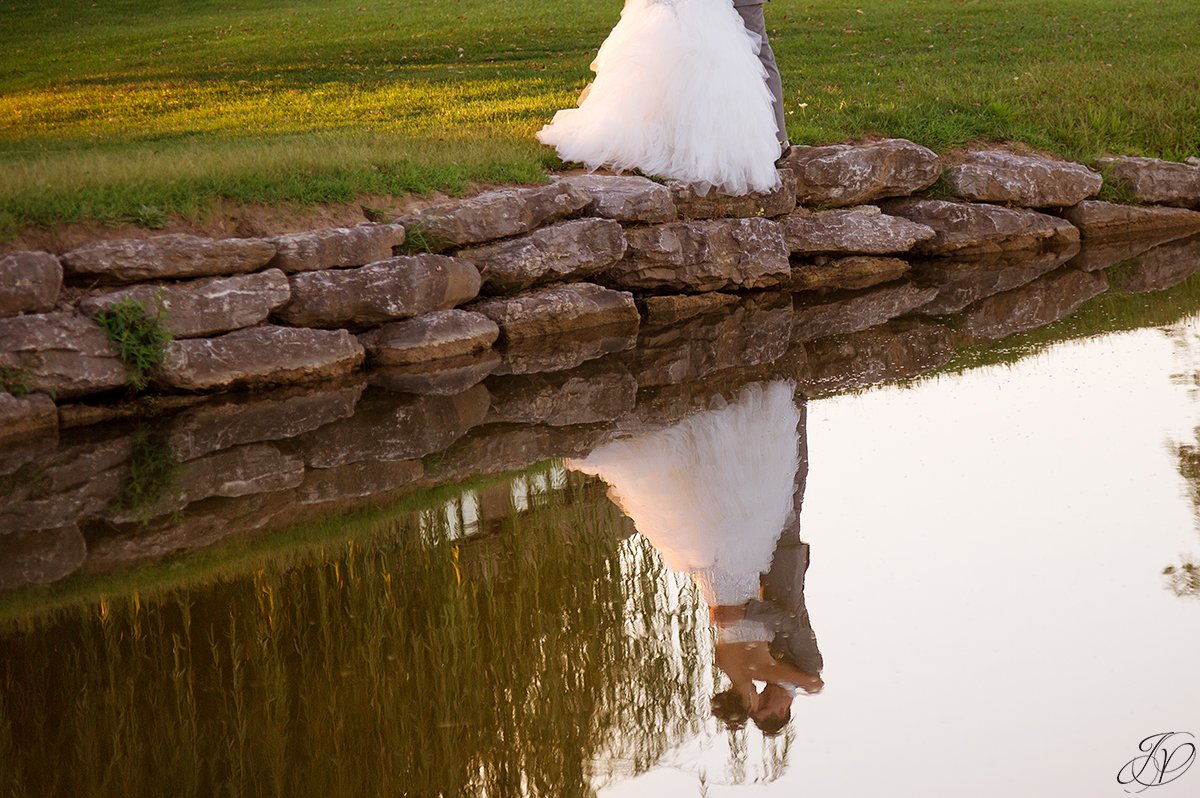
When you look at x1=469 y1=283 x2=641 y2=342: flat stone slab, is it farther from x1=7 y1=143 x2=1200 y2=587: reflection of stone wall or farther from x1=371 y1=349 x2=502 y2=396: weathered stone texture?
x1=371 y1=349 x2=502 y2=396: weathered stone texture

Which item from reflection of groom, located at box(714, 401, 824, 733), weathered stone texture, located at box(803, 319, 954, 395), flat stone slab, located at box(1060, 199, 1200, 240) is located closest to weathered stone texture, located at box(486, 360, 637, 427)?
weathered stone texture, located at box(803, 319, 954, 395)

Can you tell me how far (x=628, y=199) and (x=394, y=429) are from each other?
11.0ft

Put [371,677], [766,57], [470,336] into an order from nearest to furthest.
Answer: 1. [371,677]
2. [470,336]
3. [766,57]

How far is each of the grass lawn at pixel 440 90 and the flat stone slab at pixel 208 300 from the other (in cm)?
76

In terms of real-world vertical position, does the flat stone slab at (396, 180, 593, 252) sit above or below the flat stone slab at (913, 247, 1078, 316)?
above

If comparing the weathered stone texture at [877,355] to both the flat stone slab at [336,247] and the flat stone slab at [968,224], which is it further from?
the flat stone slab at [336,247]

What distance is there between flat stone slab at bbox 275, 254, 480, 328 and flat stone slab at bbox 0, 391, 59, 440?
169cm

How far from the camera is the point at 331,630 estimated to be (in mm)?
5465

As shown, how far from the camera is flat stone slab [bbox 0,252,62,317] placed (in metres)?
8.32

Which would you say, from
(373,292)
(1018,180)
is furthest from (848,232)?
(373,292)

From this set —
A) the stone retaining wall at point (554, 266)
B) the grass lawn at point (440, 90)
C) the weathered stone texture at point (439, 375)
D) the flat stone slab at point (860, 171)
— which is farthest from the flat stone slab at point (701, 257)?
the weathered stone texture at point (439, 375)

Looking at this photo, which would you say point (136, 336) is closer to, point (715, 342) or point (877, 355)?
point (715, 342)

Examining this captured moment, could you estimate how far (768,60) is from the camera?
1159cm

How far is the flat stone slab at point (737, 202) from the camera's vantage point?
36.2ft
